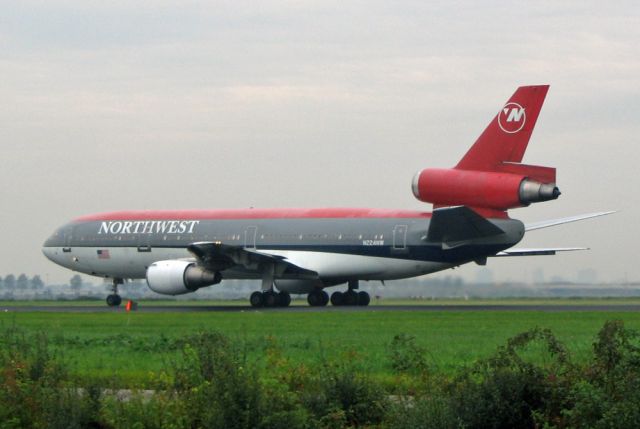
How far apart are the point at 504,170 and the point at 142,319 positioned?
14.8 meters

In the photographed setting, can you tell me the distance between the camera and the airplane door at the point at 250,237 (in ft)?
177

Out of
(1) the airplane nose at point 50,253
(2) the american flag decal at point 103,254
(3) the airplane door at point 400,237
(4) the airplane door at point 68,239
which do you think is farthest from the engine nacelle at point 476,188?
(1) the airplane nose at point 50,253

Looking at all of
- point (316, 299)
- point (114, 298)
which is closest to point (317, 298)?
point (316, 299)

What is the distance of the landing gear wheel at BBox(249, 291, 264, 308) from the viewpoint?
51.6 meters

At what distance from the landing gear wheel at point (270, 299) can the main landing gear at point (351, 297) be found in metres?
4.11

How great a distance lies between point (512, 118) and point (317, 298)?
1388 cm

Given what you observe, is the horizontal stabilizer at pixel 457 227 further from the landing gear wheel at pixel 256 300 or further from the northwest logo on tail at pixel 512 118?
the landing gear wheel at pixel 256 300

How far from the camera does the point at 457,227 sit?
45.7 metres

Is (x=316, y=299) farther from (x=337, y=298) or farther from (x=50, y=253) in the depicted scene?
(x=50, y=253)

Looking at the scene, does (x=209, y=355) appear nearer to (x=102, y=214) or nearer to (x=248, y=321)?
(x=248, y=321)

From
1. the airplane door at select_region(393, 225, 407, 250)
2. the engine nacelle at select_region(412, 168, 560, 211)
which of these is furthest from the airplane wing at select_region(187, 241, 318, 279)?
the engine nacelle at select_region(412, 168, 560, 211)

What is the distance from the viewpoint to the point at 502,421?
15.3m

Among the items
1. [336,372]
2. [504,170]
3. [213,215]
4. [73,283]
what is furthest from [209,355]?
[73,283]

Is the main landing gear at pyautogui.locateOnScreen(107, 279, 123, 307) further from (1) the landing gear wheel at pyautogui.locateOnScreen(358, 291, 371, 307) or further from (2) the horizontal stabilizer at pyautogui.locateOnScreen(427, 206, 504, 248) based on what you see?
(2) the horizontal stabilizer at pyautogui.locateOnScreen(427, 206, 504, 248)
